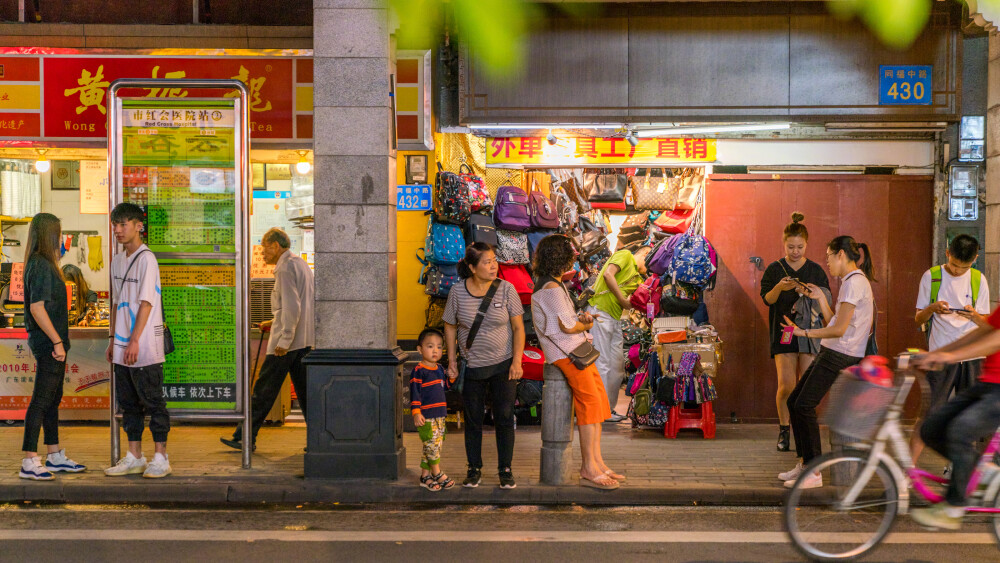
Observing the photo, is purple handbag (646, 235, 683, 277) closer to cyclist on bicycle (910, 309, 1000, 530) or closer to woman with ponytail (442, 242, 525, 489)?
woman with ponytail (442, 242, 525, 489)

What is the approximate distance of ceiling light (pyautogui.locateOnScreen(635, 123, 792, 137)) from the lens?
977 cm

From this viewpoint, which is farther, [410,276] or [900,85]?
[410,276]

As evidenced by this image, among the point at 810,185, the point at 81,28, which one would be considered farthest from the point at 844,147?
the point at 81,28

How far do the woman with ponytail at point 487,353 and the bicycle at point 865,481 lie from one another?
2.56m

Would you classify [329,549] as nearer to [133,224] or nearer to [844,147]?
[133,224]

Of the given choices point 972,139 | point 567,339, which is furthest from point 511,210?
point 972,139

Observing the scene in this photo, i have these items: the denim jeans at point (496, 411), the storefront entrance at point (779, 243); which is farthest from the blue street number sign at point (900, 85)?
the denim jeans at point (496, 411)

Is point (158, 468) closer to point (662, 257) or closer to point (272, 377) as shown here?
point (272, 377)

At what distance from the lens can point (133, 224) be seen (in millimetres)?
7621

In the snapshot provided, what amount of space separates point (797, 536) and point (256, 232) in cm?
774

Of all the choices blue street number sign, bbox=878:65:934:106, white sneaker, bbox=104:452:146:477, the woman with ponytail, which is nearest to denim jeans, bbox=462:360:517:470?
the woman with ponytail

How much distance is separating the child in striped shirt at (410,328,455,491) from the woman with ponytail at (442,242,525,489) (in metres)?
0.20

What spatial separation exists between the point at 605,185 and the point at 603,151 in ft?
1.59

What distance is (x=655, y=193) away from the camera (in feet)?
35.0
